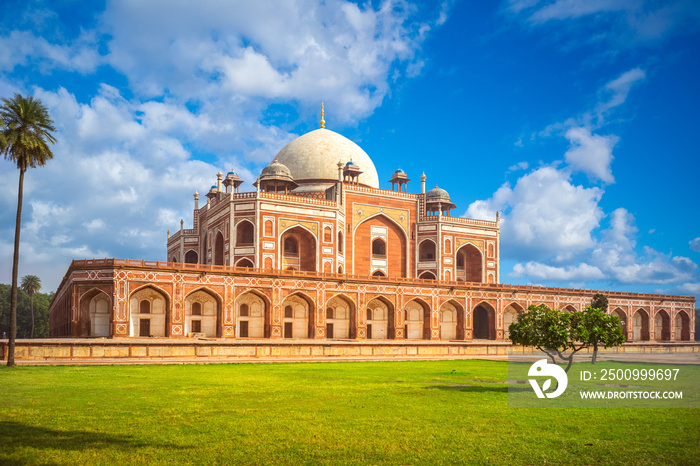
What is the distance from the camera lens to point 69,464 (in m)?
7.11

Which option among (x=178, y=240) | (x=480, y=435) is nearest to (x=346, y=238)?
(x=178, y=240)

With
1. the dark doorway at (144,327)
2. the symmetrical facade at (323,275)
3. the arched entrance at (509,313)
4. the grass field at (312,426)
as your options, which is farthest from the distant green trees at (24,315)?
the grass field at (312,426)

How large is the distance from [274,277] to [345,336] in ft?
21.8

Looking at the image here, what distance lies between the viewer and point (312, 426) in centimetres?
935

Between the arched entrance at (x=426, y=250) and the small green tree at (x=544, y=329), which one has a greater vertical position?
the arched entrance at (x=426, y=250)

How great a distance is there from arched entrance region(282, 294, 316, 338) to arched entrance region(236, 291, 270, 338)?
1.37 metres

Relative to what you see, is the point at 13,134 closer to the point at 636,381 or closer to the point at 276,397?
the point at 276,397

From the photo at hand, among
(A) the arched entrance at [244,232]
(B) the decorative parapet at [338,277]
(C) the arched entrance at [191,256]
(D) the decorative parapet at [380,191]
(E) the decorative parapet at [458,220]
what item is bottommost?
(B) the decorative parapet at [338,277]

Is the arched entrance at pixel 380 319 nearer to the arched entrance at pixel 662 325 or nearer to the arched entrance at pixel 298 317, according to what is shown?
the arched entrance at pixel 298 317

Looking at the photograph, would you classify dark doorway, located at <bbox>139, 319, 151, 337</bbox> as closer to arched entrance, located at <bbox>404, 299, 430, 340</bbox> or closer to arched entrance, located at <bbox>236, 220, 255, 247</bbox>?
arched entrance, located at <bbox>236, 220, 255, 247</bbox>

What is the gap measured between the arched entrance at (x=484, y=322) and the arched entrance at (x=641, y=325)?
1632cm

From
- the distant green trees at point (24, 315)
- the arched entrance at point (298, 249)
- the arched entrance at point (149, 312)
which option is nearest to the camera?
the arched entrance at point (149, 312)

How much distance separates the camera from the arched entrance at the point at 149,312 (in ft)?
111

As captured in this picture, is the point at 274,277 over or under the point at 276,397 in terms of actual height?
over
